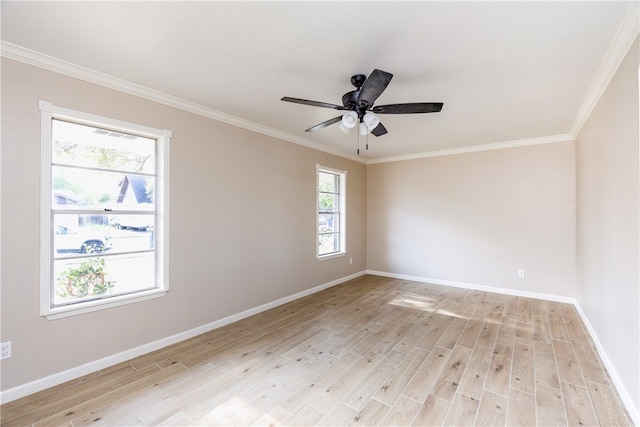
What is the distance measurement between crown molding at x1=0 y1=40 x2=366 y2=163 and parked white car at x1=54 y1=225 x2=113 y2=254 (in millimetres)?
1284

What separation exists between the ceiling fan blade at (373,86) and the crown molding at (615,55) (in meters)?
1.42

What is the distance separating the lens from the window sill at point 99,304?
233 cm

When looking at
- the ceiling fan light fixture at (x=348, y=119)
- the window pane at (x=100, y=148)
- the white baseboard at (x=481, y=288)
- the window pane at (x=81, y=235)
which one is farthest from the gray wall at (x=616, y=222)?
the window pane at (x=81, y=235)

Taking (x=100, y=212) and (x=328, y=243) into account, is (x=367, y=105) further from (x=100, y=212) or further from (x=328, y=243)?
(x=328, y=243)

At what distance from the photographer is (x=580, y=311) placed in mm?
3881

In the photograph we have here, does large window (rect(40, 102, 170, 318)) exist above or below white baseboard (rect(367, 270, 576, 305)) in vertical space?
above

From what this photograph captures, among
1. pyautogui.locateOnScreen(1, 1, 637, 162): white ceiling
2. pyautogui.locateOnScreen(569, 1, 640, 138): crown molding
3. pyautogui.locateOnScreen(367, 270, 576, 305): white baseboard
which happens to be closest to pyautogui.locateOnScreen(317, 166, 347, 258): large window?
pyautogui.locateOnScreen(367, 270, 576, 305): white baseboard

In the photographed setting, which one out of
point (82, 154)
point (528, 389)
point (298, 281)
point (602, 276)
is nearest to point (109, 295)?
point (82, 154)

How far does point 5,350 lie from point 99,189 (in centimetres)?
136

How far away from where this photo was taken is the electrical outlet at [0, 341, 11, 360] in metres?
2.09

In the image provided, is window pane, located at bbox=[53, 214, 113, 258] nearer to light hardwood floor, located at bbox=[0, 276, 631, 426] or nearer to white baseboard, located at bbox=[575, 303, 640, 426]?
light hardwood floor, located at bbox=[0, 276, 631, 426]

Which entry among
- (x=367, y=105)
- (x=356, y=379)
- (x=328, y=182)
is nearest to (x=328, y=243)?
(x=328, y=182)

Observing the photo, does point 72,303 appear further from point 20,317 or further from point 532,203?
point 532,203

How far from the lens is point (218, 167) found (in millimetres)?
3467
